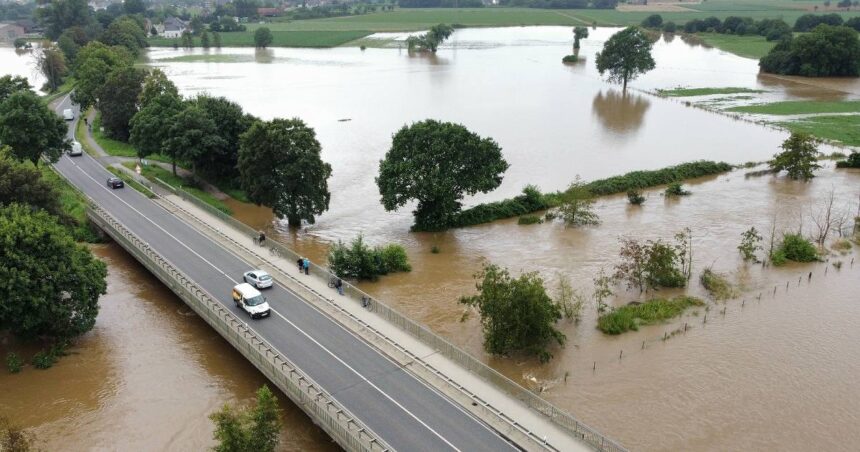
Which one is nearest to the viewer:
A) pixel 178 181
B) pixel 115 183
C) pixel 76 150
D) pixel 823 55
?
pixel 115 183

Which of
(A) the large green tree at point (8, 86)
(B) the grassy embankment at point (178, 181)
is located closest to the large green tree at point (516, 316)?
(B) the grassy embankment at point (178, 181)

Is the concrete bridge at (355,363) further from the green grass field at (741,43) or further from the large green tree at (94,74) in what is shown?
the green grass field at (741,43)

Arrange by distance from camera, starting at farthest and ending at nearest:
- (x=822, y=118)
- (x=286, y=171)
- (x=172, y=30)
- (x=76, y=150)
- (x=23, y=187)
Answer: (x=172, y=30) → (x=822, y=118) → (x=76, y=150) → (x=286, y=171) → (x=23, y=187)

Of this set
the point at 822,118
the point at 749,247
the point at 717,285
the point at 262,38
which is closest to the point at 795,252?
the point at 749,247

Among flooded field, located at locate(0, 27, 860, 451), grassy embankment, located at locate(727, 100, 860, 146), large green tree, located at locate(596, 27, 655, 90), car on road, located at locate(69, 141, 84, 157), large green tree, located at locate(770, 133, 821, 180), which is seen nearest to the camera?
flooded field, located at locate(0, 27, 860, 451)

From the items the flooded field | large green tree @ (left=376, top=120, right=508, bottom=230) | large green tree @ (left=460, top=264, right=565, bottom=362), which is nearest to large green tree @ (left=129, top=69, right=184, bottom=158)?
the flooded field

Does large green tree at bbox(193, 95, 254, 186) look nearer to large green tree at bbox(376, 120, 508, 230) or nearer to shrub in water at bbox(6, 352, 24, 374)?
large green tree at bbox(376, 120, 508, 230)

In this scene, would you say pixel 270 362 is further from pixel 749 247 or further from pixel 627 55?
pixel 627 55

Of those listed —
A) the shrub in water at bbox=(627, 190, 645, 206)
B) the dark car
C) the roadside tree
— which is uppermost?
the roadside tree
